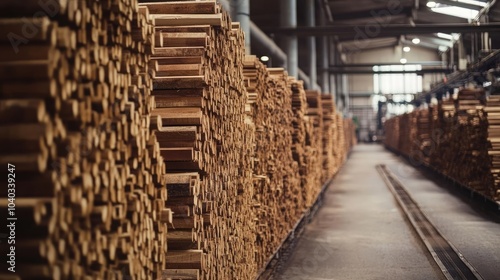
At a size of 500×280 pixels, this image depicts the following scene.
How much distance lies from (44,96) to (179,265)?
8.41ft

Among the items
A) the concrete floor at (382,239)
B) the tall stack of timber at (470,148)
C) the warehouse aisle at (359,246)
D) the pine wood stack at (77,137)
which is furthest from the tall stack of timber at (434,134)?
the pine wood stack at (77,137)

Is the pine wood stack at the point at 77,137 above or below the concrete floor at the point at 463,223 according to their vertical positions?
above

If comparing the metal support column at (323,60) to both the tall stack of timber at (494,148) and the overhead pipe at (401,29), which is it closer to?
the overhead pipe at (401,29)

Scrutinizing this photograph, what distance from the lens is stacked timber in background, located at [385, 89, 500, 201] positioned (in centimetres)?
1409

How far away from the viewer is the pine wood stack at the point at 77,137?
2789 mm

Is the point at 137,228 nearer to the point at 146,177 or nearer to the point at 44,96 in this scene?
the point at 146,177

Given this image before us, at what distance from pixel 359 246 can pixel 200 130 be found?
6.58 metres

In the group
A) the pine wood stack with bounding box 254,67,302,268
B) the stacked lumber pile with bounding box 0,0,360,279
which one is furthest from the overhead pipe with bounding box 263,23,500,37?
the stacked lumber pile with bounding box 0,0,360,279

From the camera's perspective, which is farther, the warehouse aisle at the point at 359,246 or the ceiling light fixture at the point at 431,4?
the ceiling light fixture at the point at 431,4

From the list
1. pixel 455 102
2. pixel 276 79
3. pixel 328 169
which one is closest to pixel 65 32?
pixel 276 79

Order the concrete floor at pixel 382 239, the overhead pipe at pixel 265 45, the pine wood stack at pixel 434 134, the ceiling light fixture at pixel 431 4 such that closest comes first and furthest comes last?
the concrete floor at pixel 382 239
the overhead pipe at pixel 265 45
the pine wood stack at pixel 434 134
the ceiling light fixture at pixel 431 4

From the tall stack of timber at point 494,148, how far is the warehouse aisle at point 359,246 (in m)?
2.00

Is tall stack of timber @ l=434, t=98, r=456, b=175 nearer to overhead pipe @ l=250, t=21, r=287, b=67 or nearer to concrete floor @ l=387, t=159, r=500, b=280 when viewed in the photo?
concrete floor @ l=387, t=159, r=500, b=280

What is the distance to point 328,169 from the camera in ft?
70.5
